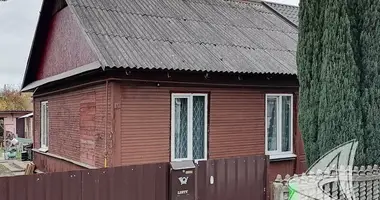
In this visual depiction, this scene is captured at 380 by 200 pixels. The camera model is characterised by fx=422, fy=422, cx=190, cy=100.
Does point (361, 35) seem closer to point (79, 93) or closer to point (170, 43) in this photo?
point (170, 43)

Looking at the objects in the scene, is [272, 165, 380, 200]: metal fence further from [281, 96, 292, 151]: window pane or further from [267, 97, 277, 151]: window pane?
[281, 96, 292, 151]: window pane

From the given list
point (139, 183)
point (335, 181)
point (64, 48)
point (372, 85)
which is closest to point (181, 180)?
point (139, 183)

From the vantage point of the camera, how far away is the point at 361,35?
22.7 ft

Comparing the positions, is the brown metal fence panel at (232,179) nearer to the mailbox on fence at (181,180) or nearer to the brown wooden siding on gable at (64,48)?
the mailbox on fence at (181,180)

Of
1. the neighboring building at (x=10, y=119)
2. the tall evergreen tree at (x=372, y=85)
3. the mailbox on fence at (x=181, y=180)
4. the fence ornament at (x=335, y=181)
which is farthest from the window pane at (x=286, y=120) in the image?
the neighboring building at (x=10, y=119)

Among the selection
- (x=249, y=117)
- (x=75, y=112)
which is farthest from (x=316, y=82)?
(x=75, y=112)

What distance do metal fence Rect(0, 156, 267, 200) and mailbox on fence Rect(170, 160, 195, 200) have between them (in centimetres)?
8

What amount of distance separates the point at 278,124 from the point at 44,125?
281 inches

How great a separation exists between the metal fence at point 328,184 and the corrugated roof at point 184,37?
9.79 feet

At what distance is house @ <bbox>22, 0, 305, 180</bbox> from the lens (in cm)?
822

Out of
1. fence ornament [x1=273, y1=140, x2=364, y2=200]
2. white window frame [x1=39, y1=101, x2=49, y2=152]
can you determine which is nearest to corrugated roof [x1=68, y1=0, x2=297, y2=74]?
fence ornament [x1=273, y1=140, x2=364, y2=200]

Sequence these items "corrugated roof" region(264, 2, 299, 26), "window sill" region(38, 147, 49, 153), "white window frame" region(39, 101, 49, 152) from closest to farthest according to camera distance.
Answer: "window sill" region(38, 147, 49, 153) < "white window frame" region(39, 101, 49, 152) < "corrugated roof" region(264, 2, 299, 26)

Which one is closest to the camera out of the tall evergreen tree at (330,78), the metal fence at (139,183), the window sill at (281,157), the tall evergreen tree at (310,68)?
the metal fence at (139,183)

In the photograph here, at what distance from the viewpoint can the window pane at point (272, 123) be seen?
10.1 metres
